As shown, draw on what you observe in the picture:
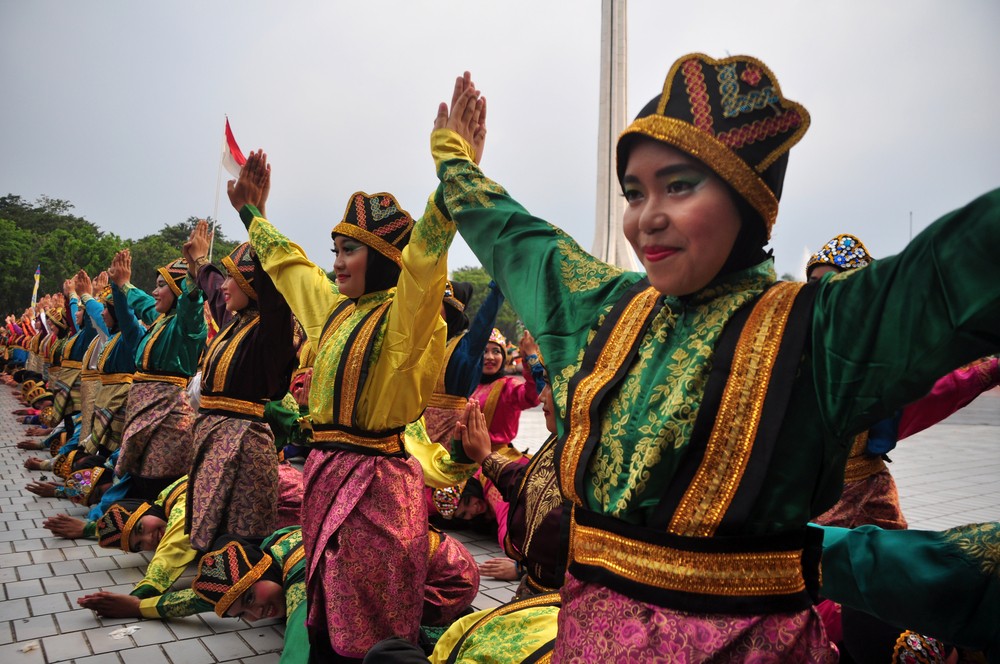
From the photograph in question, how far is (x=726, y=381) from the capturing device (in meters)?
1.21

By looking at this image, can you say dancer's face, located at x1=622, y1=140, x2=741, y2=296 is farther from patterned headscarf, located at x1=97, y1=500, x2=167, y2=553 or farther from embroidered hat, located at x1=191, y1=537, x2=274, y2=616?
patterned headscarf, located at x1=97, y1=500, x2=167, y2=553

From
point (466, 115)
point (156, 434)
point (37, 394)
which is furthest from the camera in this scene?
point (37, 394)

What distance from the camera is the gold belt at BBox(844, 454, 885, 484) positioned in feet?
11.0

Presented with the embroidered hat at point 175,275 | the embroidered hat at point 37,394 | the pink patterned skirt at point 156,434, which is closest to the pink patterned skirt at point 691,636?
the pink patterned skirt at point 156,434

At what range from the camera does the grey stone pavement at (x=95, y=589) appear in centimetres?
352

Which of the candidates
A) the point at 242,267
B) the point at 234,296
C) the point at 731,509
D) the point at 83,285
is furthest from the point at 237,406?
the point at 83,285

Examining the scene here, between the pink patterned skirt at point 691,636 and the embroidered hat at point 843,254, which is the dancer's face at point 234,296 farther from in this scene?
the pink patterned skirt at point 691,636

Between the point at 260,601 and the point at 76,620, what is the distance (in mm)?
1317

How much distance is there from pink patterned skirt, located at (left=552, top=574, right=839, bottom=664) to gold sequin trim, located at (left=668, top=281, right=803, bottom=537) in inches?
5.8

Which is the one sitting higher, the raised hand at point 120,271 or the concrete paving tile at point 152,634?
the raised hand at point 120,271

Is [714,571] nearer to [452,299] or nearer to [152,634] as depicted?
[152,634]

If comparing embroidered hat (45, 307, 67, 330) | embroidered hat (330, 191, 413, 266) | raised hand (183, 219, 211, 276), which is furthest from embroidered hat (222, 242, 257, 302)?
embroidered hat (45, 307, 67, 330)

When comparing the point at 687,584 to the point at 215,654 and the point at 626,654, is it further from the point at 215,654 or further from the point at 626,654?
the point at 215,654

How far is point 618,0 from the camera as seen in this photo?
952 inches
